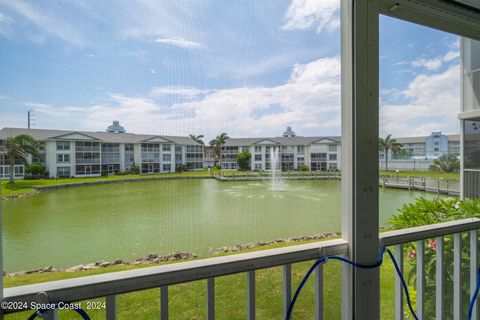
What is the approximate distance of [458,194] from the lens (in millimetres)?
1640

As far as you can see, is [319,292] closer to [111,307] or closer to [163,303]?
[163,303]

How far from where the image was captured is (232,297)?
99cm

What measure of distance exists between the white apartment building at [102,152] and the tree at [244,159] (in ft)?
0.61

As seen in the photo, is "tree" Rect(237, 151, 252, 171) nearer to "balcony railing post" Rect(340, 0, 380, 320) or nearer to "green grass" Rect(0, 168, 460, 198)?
"green grass" Rect(0, 168, 460, 198)

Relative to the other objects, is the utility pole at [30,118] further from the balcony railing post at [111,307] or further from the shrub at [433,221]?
the shrub at [433,221]

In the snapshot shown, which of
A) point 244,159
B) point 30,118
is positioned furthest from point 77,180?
point 244,159

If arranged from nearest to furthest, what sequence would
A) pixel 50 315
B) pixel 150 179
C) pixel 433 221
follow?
pixel 50 315 → pixel 150 179 → pixel 433 221

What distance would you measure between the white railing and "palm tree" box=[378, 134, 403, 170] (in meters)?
0.42

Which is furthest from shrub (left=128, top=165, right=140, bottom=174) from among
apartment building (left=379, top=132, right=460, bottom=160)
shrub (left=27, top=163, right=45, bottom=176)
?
apartment building (left=379, top=132, right=460, bottom=160)

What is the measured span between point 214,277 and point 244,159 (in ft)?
1.68

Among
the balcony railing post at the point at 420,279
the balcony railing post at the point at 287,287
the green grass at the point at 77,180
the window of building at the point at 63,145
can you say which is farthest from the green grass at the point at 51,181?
the balcony railing post at the point at 420,279

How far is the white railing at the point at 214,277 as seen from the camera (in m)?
0.72

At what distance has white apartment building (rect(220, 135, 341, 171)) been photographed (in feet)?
3.54

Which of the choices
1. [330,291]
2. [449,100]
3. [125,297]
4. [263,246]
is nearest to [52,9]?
[125,297]
